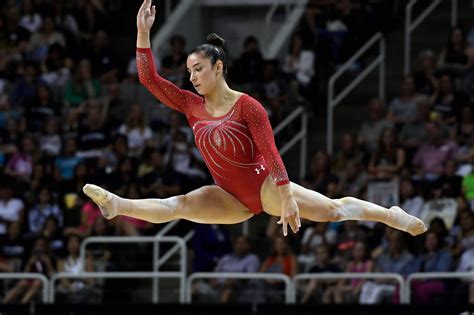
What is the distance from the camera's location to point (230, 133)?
7.90 m

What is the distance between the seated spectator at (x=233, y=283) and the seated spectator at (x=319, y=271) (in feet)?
1.84

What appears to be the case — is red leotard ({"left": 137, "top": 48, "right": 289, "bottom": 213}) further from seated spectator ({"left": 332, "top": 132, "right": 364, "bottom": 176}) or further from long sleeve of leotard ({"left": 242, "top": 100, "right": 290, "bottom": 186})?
seated spectator ({"left": 332, "top": 132, "right": 364, "bottom": 176})

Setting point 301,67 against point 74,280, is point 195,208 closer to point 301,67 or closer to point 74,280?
point 74,280

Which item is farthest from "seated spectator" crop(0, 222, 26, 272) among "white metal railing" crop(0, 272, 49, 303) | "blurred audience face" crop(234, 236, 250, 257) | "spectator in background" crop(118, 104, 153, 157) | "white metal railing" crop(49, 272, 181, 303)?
"blurred audience face" crop(234, 236, 250, 257)

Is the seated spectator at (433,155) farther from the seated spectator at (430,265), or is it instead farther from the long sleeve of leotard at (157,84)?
the long sleeve of leotard at (157,84)

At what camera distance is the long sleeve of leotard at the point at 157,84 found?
811cm

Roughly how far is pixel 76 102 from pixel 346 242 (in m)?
4.37

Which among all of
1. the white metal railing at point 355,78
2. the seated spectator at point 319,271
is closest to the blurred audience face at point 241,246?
the seated spectator at point 319,271

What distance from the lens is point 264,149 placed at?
7691mm

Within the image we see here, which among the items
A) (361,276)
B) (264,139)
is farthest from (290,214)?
(361,276)

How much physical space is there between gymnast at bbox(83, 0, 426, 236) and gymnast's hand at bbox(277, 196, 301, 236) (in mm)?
56

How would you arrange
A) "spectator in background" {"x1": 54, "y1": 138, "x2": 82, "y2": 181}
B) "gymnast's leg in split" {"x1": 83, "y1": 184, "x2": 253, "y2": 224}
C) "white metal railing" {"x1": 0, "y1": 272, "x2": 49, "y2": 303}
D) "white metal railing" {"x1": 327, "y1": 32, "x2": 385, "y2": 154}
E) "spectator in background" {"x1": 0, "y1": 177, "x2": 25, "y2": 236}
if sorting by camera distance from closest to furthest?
"gymnast's leg in split" {"x1": 83, "y1": 184, "x2": 253, "y2": 224}
"white metal railing" {"x1": 0, "y1": 272, "x2": 49, "y2": 303}
"spectator in background" {"x1": 0, "y1": 177, "x2": 25, "y2": 236}
"spectator in background" {"x1": 54, "y1": 138, "x2": 82, "y2": 181}
"white metal railing" {"x1": 327, "y1": 32, "x2": 385, "y2": 154}

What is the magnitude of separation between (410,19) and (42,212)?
5.57m

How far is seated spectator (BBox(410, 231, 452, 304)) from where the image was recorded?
12062 millimetres
